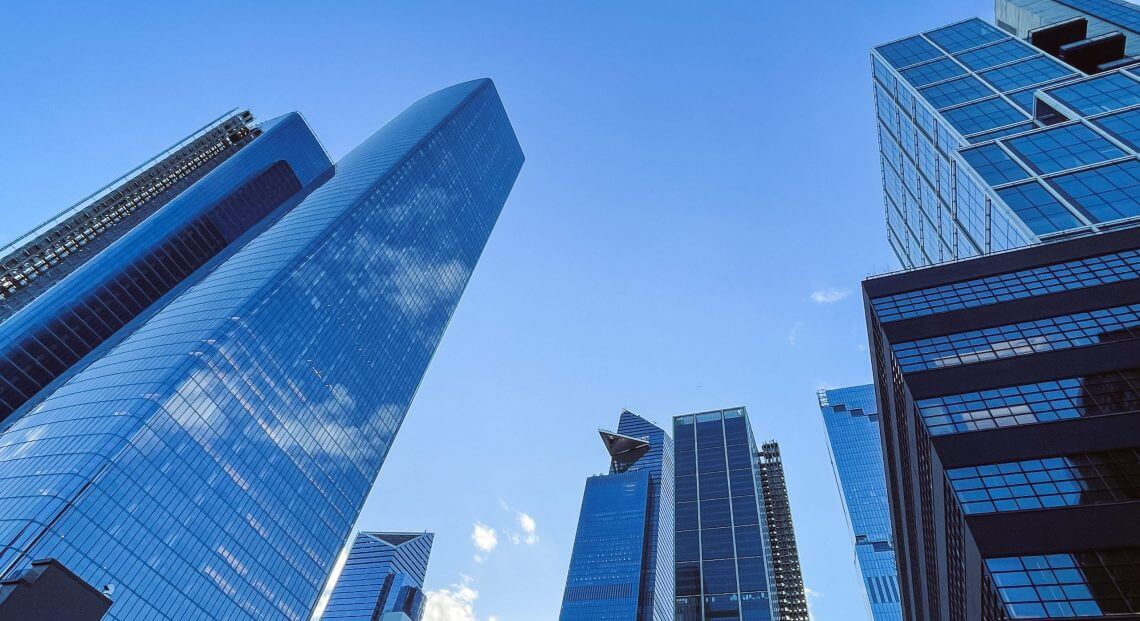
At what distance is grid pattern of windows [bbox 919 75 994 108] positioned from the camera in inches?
3452

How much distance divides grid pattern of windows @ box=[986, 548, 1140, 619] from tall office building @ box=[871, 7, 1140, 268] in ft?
110

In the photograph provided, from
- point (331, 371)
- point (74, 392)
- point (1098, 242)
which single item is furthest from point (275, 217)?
point (1098, 242)

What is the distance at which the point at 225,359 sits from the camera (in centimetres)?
9675

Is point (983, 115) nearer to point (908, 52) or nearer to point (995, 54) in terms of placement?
point (995, 54)

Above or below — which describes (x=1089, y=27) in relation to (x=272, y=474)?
above

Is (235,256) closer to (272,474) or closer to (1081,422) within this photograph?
(272,474)

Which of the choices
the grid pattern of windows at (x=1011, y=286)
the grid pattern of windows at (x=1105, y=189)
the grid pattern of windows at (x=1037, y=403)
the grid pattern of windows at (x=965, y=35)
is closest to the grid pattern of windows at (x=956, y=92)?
the grid pattern of windows at (x=965, y=35)

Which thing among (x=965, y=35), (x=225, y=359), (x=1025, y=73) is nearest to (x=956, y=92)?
(x=1025, y=73)

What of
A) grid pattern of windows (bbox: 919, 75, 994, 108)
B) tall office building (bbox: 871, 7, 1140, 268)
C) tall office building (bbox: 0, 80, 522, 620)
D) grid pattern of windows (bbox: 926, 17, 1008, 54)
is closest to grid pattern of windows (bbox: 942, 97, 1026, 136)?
tall office building (bbox: 871, 7, 1140, 268)

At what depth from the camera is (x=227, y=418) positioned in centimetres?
9412

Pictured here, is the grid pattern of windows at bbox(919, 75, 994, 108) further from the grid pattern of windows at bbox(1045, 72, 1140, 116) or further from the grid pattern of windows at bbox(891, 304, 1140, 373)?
the grid pattern of windows at bbox(891, 304, 1140, 373)

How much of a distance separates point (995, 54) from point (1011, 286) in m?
64.9

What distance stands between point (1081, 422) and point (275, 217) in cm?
16628

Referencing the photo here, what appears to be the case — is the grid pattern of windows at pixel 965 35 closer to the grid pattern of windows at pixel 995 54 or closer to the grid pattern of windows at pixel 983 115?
the grid pattern of windows at pixel 995 54
